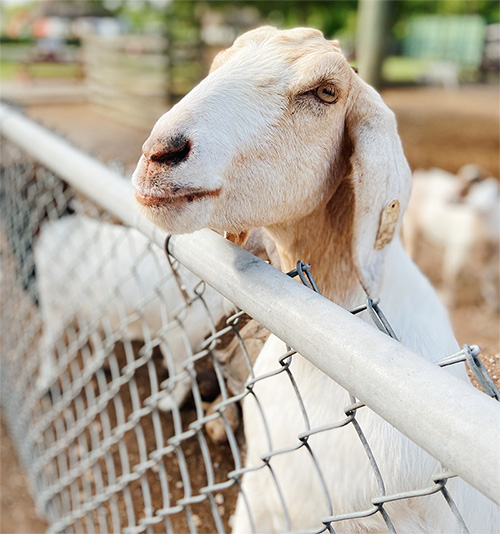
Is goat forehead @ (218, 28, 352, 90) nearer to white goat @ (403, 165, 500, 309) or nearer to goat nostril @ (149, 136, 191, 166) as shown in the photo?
goat nostril @ (149, 136, 191, 166)

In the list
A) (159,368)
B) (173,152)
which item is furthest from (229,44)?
(173,152)

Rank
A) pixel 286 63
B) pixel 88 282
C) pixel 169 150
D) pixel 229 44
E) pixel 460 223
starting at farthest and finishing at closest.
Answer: pixel 229 44
pixel 460 223
pixel 88 282
pixel 286 63
pixel 169 150

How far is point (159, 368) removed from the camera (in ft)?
6.36

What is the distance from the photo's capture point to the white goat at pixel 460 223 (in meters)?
5.38

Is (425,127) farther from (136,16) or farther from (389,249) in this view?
(136,16)

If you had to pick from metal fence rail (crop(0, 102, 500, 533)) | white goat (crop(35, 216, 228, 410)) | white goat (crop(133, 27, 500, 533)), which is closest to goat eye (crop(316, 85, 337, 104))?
white goat (crop(133, 27, 500, 533))

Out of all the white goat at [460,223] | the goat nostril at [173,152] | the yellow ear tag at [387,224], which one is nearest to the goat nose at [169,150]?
the goat nostril at [173,152]

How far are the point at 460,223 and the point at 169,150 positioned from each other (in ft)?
16.7

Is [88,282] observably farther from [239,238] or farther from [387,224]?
[387,224]

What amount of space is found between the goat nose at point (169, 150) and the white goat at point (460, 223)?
468 centimetres

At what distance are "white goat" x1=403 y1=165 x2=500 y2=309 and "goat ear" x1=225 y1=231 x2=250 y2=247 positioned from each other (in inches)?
170

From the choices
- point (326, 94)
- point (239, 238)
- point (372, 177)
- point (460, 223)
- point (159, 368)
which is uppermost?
point (326, 94)

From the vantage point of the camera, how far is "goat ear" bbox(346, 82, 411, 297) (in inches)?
44.4

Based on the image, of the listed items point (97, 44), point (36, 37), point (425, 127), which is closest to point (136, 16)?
point (36, 37)
